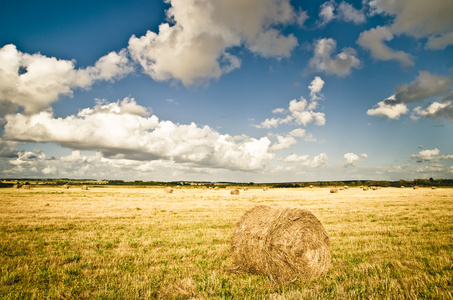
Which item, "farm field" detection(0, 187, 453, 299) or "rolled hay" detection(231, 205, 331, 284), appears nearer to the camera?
"farm field" detection(0, 187, 453, 299)

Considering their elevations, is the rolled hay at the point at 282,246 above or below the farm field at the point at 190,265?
above

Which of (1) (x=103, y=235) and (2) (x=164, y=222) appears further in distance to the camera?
(2) (x=164, y=222)

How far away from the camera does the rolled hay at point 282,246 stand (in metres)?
6.43

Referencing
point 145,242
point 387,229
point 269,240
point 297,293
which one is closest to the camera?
point 297,293

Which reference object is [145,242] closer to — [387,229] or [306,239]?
[306,239]

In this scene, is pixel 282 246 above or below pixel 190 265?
above

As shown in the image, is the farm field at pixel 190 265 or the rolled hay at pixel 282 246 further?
the rolled hay at pixel 282 246

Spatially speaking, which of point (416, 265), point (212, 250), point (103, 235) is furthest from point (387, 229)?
point (103, 235)

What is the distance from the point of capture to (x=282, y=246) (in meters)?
6.75

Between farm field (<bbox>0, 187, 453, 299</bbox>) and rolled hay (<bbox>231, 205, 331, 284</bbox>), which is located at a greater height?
rolled hay (<bbox>231, 205, 331, 284</bbox>)

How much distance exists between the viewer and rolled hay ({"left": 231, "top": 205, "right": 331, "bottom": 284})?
6.43 metres

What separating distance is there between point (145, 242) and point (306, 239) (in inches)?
235

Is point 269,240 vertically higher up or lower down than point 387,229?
higher up

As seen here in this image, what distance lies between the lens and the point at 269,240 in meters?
6.85
